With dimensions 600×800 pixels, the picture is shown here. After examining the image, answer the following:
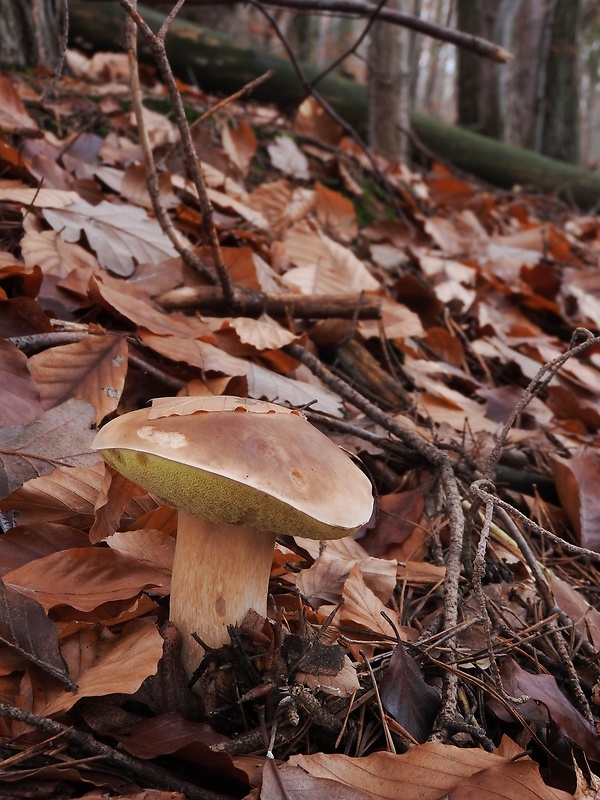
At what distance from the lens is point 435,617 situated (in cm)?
146

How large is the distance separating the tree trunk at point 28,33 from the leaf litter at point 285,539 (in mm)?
176

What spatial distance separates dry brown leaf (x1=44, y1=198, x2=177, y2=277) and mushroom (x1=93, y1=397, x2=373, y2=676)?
1153 mm

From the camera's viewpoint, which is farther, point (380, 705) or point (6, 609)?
point (380, 705)

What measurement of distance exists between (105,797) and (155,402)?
553mm

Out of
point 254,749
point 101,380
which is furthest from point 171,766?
point 101,380

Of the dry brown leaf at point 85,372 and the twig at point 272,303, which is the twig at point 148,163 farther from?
the dry brown leaf at point 85,372

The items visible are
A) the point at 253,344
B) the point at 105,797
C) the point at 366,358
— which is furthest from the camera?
the point at 366,358

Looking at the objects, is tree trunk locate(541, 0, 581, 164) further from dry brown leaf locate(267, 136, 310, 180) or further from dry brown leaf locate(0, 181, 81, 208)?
dry brown leaf locate(0, 181, 81, 208)

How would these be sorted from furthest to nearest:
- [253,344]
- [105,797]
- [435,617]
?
[253,344]
[435,617]
[105,797]

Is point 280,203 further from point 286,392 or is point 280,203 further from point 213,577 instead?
point 213,577

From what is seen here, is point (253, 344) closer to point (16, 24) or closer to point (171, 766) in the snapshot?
point (171, 766)

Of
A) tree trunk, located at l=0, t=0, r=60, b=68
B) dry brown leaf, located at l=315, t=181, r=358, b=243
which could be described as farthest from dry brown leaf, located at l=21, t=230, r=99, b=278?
tree trunk, located at l=0, t=0, r=60, b=68

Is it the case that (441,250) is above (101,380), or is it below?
below

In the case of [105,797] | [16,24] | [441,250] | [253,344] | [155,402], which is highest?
[16,24]
